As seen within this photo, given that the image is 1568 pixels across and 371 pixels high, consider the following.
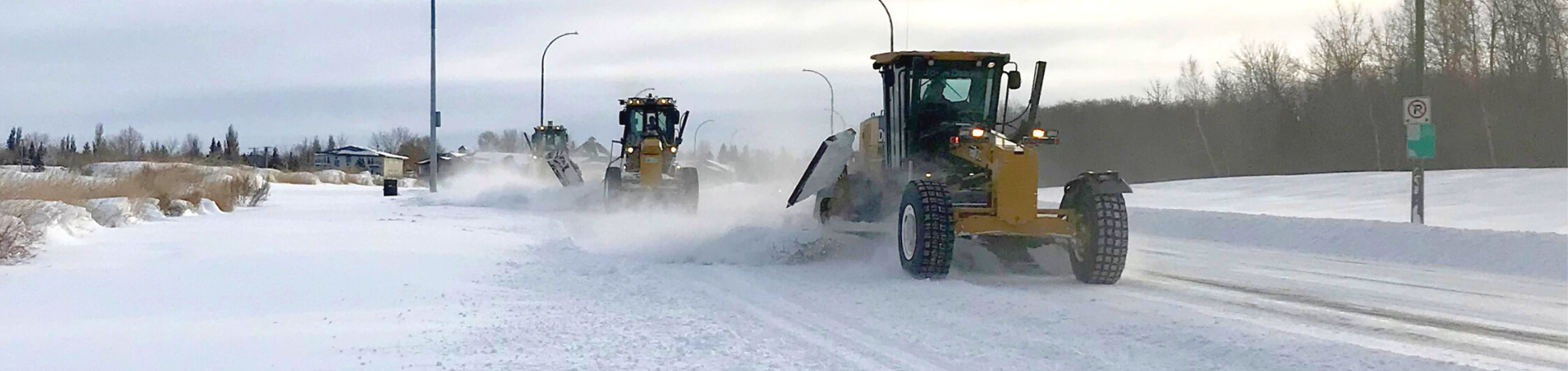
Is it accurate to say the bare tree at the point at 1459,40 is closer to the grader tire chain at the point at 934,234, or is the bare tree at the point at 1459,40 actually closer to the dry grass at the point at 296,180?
the grader tire chain at the point at 934,234

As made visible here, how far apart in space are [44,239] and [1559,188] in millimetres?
27639

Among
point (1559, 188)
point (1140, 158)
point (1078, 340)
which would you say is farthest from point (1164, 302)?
point (1140, 158)

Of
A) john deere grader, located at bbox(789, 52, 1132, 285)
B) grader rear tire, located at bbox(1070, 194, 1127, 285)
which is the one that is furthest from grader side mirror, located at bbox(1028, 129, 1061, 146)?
grader rear tire, located at bbox(1070, 194, 1127, 285)

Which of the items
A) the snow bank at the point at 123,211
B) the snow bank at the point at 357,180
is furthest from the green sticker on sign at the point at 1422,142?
the snow bank at the point at 357,180

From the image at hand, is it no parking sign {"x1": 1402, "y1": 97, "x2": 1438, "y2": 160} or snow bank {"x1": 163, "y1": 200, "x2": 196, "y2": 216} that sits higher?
no parking sign {"x1": 1402, "y1": 97, "x2": 1438, "y2": 160}

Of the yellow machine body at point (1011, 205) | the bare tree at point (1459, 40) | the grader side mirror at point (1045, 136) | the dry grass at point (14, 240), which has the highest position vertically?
the bare tree at point (1459, 40)

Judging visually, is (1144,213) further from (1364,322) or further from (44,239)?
(44,239)

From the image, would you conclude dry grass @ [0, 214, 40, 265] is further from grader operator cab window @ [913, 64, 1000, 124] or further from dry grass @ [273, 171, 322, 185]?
dry grass @ [273, 171, 322, 185]

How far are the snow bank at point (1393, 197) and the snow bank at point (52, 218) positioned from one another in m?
12.7

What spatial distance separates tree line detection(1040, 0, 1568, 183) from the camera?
1642 inches

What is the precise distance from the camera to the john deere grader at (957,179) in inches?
392

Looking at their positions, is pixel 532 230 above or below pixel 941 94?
below

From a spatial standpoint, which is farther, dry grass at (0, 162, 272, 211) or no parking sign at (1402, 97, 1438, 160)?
dry grass at (0, 162, 272, 211)

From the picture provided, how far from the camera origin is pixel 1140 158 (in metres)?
66.6
